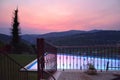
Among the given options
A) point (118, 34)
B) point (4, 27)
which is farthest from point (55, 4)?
point (4, 27)

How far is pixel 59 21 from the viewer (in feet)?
54.5

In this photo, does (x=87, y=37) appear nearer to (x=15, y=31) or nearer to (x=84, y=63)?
(x=15, y=31)

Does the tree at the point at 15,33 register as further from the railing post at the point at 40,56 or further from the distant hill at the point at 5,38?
the railing post at the point at 40,56

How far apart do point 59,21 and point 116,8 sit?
530cm

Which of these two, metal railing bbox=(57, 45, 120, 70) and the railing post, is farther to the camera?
metal railing bbox=(57, 45, 120, 70)

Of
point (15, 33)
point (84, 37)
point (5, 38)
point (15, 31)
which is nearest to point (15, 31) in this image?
point (15, 31)

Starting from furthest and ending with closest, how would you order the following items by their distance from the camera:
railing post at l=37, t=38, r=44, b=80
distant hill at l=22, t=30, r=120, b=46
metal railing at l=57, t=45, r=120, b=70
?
distant hill at l=22, t=30, r=120, b=46
metal railing at l=57, t=45, r=120, b=70
railing post at l=37, t=38, r=44, b=80

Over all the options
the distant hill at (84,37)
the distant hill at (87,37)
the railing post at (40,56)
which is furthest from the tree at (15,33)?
the railing post at (40,56)

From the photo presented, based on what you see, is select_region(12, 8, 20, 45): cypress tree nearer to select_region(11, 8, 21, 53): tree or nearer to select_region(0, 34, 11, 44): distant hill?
select_region(11, 8, 21, 53): tree

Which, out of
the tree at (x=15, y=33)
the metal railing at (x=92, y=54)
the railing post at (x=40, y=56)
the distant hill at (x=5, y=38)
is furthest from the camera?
the distant hill at (x=5, y=38)

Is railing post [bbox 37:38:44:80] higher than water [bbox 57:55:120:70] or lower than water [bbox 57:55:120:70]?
higher

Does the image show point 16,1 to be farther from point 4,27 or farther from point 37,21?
point 4,27

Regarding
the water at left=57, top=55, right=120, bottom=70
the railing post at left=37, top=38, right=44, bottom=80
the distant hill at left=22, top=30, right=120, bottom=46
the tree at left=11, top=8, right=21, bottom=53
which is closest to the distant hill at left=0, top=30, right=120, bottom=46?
the distant hill at left=22, top=30, right=120, bottom=46

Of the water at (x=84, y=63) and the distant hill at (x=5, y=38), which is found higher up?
Answer: the distant hill at (x=5, y=38)
